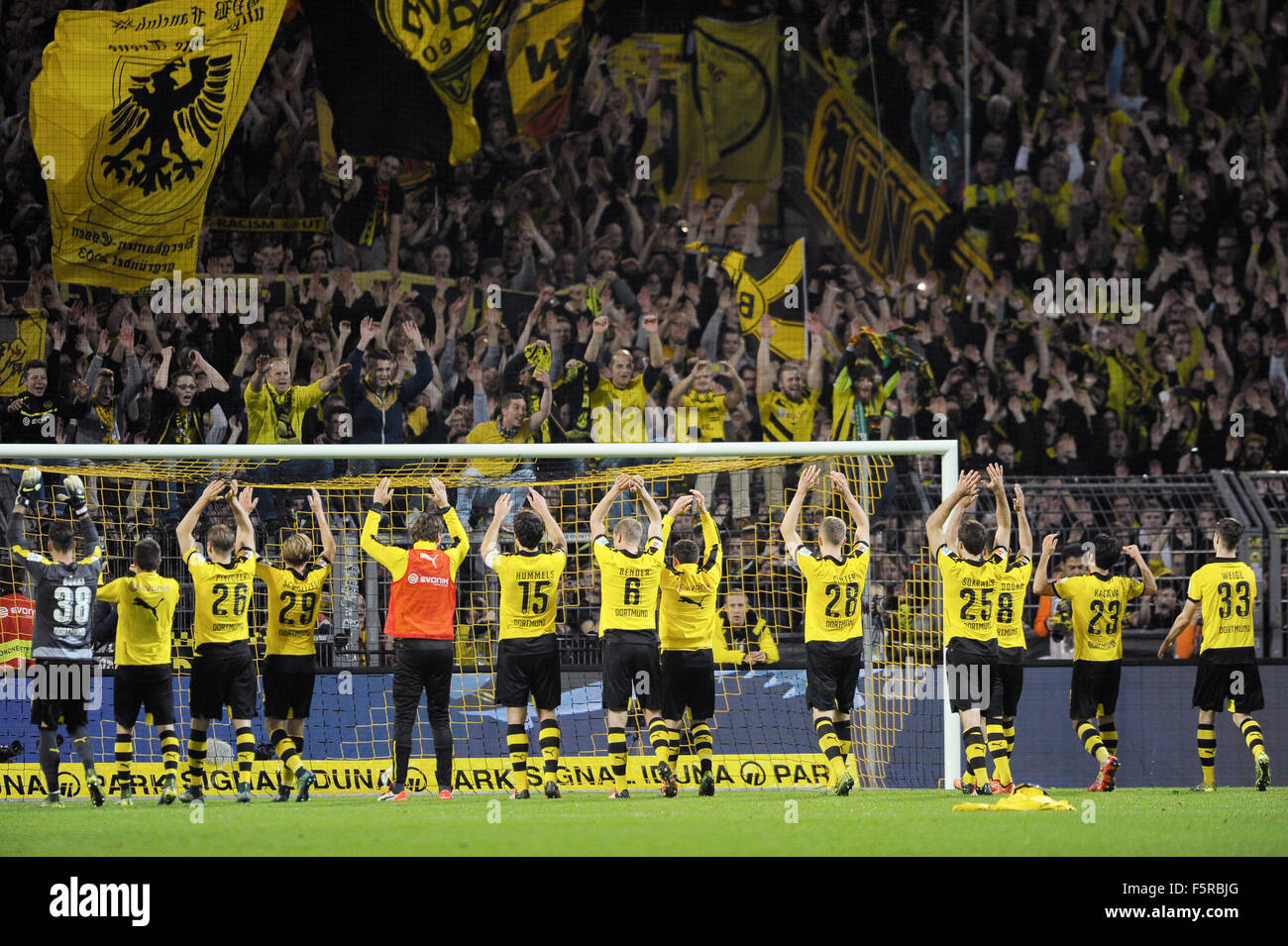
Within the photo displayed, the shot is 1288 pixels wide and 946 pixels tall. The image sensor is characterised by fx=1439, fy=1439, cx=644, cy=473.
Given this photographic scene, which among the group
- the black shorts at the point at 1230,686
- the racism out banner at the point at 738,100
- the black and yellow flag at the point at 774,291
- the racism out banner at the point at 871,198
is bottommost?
the black shorts at the point at 1230,686

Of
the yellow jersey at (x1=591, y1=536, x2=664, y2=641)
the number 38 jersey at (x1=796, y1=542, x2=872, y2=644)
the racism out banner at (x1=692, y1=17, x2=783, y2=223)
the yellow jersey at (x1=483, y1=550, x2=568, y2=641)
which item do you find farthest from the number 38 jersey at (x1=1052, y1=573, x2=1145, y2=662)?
the racism out banner at (x1=692, y1=17, x2=783, y2=223)

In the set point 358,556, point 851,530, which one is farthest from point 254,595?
point 851,530

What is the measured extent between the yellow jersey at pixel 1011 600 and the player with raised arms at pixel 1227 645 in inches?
54.4

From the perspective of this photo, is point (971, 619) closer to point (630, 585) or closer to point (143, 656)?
point (630, 585)

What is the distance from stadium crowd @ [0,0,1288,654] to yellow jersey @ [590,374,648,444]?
37 mm

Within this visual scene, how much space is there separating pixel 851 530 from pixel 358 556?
367cm

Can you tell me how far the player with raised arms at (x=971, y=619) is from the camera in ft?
27.6

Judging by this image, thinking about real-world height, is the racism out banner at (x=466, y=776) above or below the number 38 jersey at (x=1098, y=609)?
below

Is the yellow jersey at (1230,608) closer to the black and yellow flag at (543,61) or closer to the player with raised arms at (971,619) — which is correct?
the player with raised arms at (971,619)

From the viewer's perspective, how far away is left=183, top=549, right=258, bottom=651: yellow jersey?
8.41m

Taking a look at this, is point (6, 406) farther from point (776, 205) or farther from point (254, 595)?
point (776, 205)

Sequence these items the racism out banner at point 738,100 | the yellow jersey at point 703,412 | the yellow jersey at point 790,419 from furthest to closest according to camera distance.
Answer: the racism out banner at point 738,100 → the yellow jersey at point 790,419 → the yellow jersey at point 703,412

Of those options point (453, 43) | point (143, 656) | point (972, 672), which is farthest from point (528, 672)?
point (453, 43)

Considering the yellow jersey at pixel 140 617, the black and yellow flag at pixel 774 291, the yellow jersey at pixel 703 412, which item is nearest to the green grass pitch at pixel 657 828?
the yellow jersey at pixel 140 617
